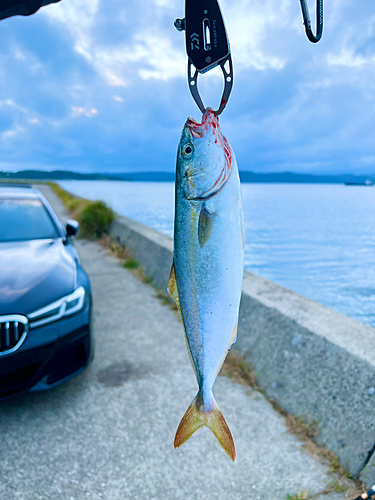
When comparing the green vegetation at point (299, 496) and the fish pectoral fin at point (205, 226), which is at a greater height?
the fish pectoral fin at point (205, 226)

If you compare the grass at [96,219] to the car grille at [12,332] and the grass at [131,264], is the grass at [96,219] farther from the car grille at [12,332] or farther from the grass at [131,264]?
the car grille at [12,332]

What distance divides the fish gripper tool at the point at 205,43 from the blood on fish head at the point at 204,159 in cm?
7

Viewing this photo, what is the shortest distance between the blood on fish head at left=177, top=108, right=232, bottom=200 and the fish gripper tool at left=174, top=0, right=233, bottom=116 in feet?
0.22

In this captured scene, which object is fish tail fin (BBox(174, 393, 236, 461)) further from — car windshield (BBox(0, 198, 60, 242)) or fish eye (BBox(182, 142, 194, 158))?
car windshield (BBox(0, 198, 60, 242))

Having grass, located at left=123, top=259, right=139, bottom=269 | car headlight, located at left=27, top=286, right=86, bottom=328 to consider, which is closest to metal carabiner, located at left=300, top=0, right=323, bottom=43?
car headlight, located at left=27, top=286, right=86, bottom=328

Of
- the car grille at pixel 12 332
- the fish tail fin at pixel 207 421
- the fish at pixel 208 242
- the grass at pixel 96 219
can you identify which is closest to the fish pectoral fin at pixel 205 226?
the fish at pixel 208 242

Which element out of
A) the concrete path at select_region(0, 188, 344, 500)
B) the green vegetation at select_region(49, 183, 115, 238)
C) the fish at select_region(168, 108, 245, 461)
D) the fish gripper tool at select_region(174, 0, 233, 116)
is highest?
the fish gripper tool at select_region(174, 0, 233, 116)

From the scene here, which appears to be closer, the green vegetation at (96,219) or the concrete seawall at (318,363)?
the concrete seawall at (318,363)

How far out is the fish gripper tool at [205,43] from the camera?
116 centimetres

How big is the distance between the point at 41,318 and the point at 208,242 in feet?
7.81

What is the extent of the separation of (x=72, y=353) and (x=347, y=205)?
2.67 meters

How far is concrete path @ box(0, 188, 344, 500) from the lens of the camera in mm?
2537

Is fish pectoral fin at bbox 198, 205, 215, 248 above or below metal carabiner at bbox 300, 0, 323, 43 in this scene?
below

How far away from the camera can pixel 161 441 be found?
9.75ft
